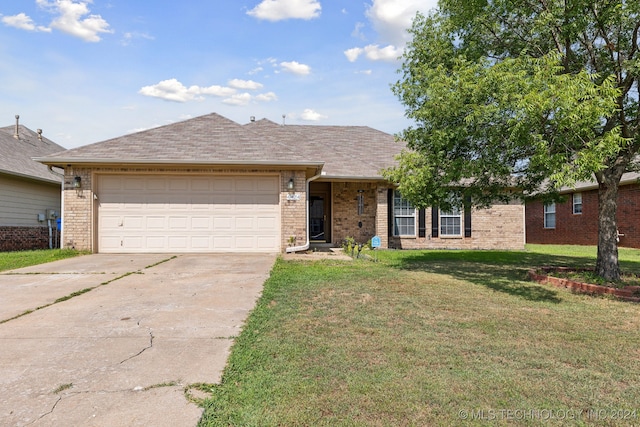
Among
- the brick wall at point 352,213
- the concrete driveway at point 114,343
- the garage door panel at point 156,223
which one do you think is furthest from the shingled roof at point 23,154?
the brick wall at point 352,213

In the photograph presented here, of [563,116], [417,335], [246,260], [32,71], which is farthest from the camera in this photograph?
[32,71]

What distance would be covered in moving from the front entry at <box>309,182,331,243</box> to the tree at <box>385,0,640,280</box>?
6628 millimetres

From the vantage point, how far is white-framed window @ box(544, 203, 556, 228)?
66.6 feet

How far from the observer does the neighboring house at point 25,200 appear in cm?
1282

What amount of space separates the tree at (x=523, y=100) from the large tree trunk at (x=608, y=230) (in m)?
0.02

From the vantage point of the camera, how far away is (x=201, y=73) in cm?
1428

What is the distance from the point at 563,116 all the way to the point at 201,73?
41.1 feet

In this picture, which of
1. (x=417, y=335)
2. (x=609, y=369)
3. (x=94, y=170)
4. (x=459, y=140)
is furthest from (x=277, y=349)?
(x=94, y=170)

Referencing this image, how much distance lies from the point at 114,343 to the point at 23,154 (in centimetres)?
1547

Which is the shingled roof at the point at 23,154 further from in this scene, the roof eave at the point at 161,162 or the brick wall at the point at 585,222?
the brick wall at the point at 585,222

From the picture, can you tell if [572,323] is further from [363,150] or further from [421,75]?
[363,150]

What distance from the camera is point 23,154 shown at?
15172 millimetres

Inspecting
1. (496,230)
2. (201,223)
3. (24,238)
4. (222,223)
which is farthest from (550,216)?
(24,238)

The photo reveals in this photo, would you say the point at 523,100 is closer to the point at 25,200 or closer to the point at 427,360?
the point at 427,360
